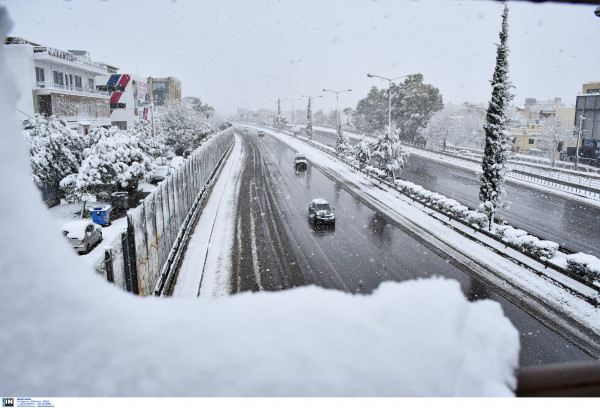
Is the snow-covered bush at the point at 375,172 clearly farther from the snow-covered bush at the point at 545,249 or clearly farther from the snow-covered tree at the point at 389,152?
the snow-covered bush at the point at 545,249

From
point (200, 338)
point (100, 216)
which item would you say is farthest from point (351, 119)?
point (200, 338)

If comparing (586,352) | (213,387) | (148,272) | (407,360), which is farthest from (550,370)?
(586,352)

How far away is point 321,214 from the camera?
77.6ft

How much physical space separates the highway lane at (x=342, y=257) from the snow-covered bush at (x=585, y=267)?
4.53 metres

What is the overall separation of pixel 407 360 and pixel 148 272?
463 inches

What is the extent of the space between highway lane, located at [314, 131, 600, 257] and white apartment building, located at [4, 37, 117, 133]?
3454 centimetres

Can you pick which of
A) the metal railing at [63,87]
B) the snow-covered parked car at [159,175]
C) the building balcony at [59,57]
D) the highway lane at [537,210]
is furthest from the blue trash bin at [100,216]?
the highway lane at [537,210]

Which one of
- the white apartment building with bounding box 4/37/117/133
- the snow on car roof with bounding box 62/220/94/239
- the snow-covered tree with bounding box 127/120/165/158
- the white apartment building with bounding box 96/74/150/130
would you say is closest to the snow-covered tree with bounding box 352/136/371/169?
the snow-covered tree with bounding box 127/120/165/158

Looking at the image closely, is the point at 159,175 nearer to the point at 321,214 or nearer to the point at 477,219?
the point at 321,214

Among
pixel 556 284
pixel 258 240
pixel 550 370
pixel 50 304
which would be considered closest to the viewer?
pixel 50 304

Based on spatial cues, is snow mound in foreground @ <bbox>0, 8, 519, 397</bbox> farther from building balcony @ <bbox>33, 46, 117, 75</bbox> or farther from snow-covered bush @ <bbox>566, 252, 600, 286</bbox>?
building balcony @ <bbox>33, 46, 117, 75</bbox>

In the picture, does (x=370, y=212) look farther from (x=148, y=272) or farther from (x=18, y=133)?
(x=18, y=133)

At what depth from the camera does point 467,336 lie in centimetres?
134

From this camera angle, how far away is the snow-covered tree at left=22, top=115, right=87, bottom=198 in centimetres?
2608
